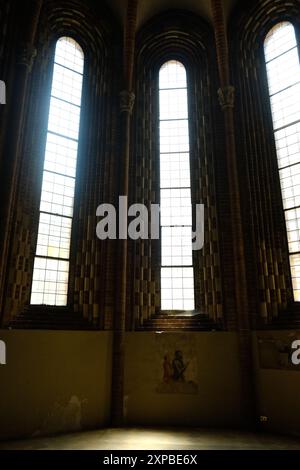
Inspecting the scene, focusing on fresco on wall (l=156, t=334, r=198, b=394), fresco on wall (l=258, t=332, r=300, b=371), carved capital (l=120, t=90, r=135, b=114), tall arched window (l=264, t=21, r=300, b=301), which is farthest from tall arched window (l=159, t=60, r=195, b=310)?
tall arched window (l=264, t=21, r=300, b=301)

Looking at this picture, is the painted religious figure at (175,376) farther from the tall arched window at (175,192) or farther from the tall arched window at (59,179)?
the tall arched window at (59,179)

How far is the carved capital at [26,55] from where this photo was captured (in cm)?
859

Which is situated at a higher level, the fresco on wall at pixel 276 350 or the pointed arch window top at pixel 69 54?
the pointed arch window top at pixel 69 54

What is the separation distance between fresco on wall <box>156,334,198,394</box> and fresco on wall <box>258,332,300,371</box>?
62.4 inches

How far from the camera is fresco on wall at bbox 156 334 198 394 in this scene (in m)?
8.09

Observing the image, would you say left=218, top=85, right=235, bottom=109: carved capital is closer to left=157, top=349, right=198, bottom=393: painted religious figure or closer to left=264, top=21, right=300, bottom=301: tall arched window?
left=264, top=21, right=300, bottom=301: tall arched window

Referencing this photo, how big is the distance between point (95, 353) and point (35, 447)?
7.37 ft

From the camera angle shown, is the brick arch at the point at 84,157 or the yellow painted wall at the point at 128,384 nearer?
the yellow painted wall at the point at 128,384

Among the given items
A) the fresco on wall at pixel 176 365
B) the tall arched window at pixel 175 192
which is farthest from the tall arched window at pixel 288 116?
the fresco on wall at pixel 176 365

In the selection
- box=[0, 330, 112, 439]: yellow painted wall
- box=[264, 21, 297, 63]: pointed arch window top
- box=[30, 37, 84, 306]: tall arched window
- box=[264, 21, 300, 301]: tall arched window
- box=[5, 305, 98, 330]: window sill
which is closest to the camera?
box=[0, 330, 112, 439]: yellow painted wall

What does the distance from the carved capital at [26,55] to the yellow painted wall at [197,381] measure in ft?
23.7

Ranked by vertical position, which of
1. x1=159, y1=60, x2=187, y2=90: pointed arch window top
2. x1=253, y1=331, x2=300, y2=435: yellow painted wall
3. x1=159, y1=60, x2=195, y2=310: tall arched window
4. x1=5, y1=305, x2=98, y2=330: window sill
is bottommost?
x1=253, y1=331, x2=300, y2=435: yellow painted wall

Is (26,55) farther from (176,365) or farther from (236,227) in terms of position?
(176,365)

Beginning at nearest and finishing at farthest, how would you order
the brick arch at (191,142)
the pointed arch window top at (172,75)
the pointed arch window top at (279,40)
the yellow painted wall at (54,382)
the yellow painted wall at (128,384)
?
1. the yellow painted wall at (54,382)
2. the yellow painted wall at (128,384)
3. the brick arch at (191,142)
4. the pointed arch window top at (279,40)
5. the pointed arch window top at (172,75)
